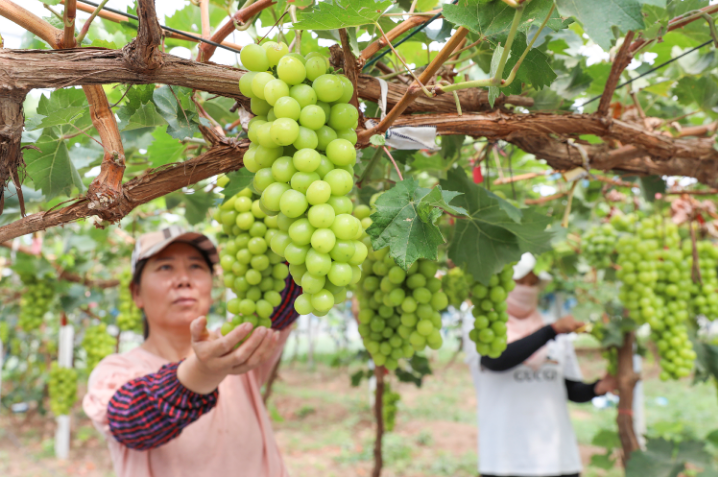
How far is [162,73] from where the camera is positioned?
2.57 ft

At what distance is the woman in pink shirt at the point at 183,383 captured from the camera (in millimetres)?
1178

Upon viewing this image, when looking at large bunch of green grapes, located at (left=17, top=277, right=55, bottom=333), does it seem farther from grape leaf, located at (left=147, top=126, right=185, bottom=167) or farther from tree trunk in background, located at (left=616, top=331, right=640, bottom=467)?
tree trunk in background, located at (left=616, top=331, right=640, bottom=467)

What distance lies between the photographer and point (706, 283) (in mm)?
2164

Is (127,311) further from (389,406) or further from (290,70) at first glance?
(290,70)

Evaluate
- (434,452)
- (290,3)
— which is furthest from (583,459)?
(290,3)

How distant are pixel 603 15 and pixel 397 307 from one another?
760 millimetres

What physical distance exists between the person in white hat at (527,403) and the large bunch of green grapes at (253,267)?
6.09 feet

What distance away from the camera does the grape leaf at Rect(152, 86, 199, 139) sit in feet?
3.21

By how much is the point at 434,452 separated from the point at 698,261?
14.7 feet

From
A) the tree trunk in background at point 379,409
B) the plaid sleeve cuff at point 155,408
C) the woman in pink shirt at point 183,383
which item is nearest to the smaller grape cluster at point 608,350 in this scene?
the tree trunk in background at point 379,409

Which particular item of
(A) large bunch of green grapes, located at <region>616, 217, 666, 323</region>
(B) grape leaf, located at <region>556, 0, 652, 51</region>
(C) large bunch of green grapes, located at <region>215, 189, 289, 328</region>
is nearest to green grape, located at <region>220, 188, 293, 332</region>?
(C) large bunch of green grapes, located at <region>215, 189, 289, 328</region>

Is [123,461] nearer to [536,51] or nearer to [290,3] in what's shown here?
[290,3]

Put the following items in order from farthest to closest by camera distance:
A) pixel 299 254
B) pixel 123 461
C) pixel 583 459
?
pixel 583 459, pixel 123 461, pixel 299 254

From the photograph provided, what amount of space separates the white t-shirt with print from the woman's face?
66.1 inches
